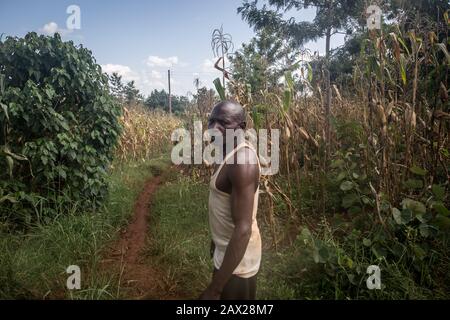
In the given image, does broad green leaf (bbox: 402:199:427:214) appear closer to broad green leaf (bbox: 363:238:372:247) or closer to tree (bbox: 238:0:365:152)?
broad green leaf (bbox: 363:238:372:247)

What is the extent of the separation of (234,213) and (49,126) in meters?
2.77

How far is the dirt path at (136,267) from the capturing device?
2.50m

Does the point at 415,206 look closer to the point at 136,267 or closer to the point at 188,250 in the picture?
the point at 188,250

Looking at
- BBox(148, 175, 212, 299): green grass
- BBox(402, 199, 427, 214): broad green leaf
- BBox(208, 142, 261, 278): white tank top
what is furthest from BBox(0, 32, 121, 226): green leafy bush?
BBox(402, 199, 427, 214): broad green leaf

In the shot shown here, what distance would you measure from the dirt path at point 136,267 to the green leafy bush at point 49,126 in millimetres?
637

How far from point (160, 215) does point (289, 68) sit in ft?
7.82

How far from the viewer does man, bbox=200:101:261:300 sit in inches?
52.3

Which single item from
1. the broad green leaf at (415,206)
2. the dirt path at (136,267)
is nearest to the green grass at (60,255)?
the dirt path at (136,267)

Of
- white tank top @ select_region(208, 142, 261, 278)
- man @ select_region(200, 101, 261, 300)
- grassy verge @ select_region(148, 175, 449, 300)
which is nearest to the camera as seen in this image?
man @ select_region(200, 101, 261, 300)

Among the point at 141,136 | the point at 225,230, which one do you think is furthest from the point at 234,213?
the point at 141,136

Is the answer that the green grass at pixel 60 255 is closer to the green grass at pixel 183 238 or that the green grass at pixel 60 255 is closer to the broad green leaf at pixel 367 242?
the green grass at pixel 183 238

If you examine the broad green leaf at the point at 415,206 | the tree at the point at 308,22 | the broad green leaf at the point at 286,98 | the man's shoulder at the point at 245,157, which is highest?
the tree at the point at 308,22

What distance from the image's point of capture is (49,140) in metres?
3.32

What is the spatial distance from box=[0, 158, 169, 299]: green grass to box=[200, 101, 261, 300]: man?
124cm
